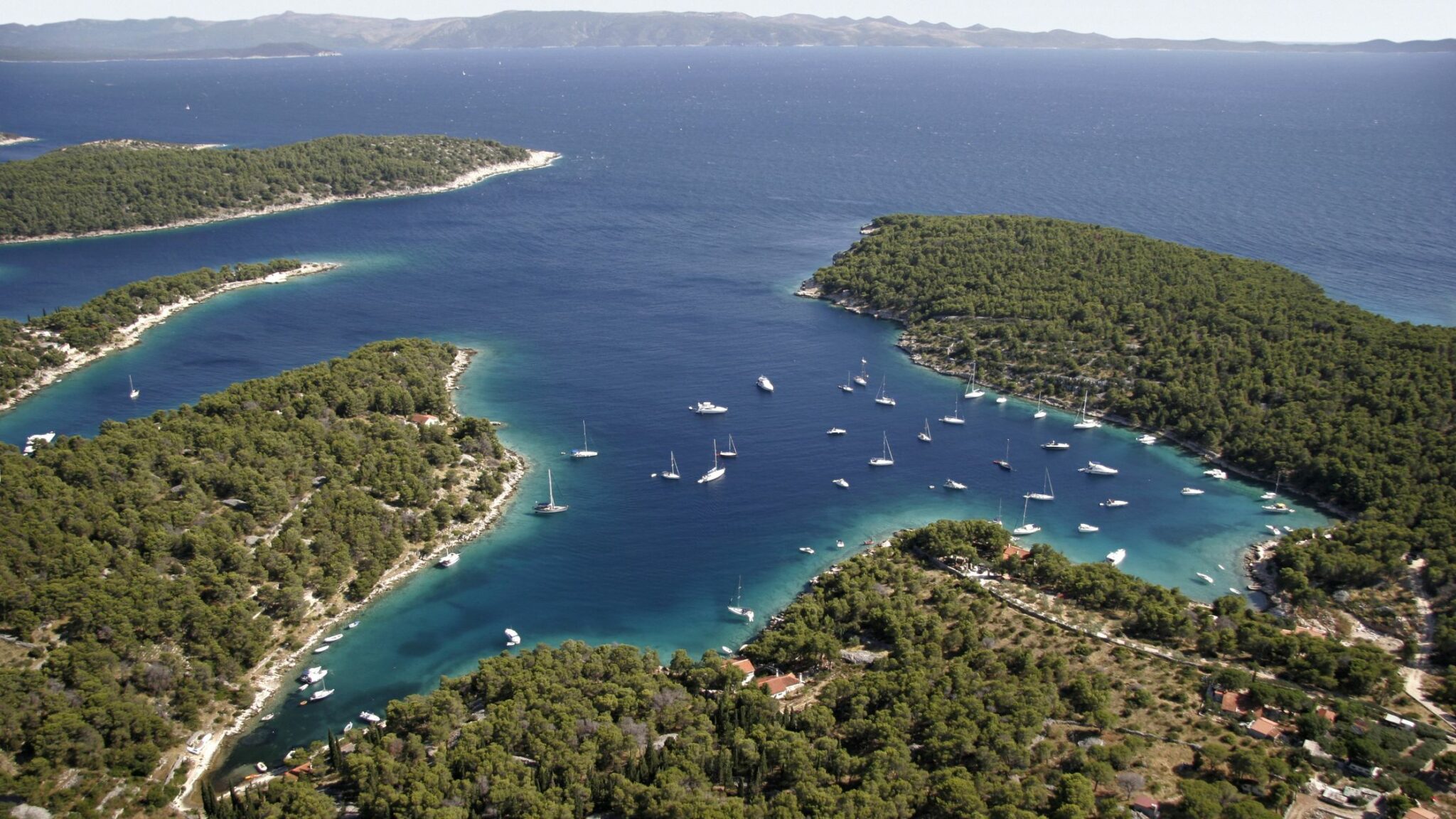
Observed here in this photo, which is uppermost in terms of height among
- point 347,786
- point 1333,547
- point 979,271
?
point 979,271

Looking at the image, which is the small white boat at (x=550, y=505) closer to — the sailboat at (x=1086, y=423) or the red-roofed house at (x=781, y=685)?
the red-roofed house at (x=781, y=685)

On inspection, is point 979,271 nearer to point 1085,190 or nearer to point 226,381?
point 1085,190

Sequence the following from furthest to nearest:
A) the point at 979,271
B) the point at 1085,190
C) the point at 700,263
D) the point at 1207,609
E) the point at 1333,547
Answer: the point at 1085,190 < the point at 700,263 < the point at 979,271 < the point at 1333,547 < the point at 1207,609

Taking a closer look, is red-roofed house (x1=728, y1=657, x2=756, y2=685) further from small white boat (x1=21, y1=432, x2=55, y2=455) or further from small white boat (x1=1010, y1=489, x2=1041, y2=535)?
small white boat (x1=21, y1=432, x2=55, y2=455)

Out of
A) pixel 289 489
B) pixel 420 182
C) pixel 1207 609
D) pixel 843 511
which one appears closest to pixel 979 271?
pixel 843 511

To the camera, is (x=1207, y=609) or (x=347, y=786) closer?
(x=347, y=786)

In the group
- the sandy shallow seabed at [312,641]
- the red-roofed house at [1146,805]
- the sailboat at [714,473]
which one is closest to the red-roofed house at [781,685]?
the red-roofed house at [1146,805]
